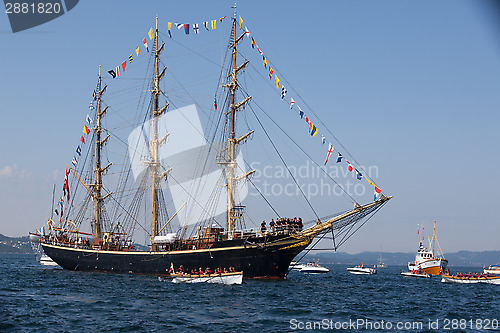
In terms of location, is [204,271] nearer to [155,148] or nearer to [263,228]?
[263,228]

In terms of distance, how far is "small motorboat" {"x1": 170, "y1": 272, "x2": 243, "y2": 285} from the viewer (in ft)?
180

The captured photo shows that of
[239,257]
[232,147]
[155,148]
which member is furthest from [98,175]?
[239,257]

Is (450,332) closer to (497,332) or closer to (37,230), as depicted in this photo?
(497,332)

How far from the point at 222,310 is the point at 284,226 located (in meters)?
25.5

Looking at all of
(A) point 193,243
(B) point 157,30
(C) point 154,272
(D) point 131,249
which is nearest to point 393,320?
(A) point 193,243

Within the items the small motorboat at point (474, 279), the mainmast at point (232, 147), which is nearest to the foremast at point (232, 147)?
the mainmast at point (232, 147)

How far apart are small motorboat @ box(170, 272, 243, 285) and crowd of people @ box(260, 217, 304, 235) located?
804 cm

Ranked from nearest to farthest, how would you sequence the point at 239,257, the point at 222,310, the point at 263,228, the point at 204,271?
the point at 222,310, the point at 263,228, the point at 239,257, the point at 204,271

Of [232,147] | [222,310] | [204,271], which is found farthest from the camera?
[232,147]

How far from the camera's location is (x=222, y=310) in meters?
37.8

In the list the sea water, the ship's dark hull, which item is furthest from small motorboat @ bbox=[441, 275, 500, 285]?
the ship's dark hull

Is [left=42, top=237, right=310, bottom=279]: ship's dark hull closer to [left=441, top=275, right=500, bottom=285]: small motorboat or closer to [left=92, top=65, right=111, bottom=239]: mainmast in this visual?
[left=92, top=65, right=111, bottom=239]: mainmast

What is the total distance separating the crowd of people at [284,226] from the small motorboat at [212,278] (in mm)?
8043

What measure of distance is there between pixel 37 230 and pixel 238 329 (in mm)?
69426
